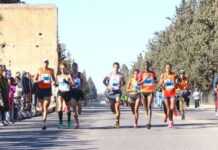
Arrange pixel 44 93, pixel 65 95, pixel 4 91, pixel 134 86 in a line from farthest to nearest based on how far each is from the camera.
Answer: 1. pixel 4 91
2. pixel 134 86
3. pixel 65 95
4. pixel 44 93

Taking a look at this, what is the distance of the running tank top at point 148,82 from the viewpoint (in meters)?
23.6

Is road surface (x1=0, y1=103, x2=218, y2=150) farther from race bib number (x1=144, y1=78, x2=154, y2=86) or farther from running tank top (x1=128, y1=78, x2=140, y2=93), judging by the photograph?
race bib number (x1=144, y1=78, x2=154, y2=86)

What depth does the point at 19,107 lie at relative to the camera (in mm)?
31641

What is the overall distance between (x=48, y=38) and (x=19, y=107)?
121ft

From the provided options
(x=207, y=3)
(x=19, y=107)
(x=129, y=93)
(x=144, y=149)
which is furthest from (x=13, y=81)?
(x=207, y=3)

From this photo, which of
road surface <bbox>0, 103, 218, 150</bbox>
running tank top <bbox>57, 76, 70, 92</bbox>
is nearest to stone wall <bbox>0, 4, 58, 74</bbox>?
running tank top <bbox>57, 76, 70, 92</bbox>

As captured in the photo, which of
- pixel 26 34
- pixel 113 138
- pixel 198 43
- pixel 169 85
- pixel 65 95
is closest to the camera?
pixel 113 138

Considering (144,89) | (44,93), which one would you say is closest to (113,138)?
(44,93)

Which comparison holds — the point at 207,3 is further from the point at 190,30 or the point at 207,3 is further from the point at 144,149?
the point at 144,149

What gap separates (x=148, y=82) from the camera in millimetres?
23734

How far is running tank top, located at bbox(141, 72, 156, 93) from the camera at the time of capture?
23641mm

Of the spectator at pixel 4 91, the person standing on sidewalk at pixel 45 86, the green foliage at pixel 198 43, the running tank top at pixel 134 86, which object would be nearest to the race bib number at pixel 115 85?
the running tank top at pixel 134 86

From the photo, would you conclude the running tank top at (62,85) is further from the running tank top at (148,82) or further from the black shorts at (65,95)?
the running tank top at (148,82)

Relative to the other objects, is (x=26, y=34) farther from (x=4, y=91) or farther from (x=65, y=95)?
(x=65, y=95)
